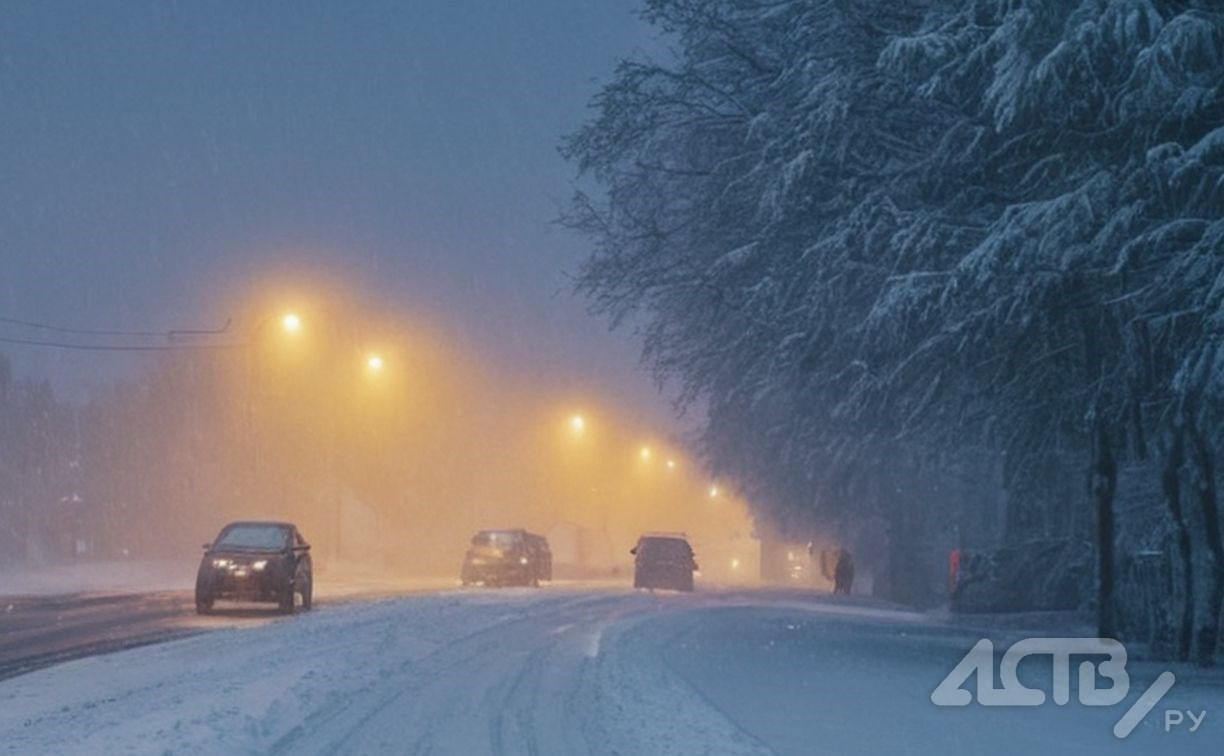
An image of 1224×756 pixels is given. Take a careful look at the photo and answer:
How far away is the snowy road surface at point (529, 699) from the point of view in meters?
12.6

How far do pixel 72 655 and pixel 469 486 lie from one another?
7390cm

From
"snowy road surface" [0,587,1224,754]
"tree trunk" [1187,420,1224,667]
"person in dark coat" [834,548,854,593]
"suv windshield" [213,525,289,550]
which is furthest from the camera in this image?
"person in dark coat" [834,548,854,593]

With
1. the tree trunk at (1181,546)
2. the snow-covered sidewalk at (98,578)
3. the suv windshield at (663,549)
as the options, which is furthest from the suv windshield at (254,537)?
the suv windshield at (663,549)

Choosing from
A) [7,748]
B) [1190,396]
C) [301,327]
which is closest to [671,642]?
[1190,396]

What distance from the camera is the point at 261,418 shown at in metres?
67.9

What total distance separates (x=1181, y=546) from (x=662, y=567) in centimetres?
3052

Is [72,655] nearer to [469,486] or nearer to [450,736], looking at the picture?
[450,736]

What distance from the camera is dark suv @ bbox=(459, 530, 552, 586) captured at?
165 ft

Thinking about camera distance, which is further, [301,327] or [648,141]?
[301,327]

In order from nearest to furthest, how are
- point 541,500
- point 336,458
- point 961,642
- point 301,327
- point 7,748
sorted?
point 7,748 < point 961,642 < point 301,327 < point 336,458 < point 541,500

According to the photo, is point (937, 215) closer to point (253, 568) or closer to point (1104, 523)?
point (1104, 523)

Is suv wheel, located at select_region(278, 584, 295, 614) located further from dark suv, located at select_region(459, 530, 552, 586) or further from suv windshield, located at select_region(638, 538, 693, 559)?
suv windshield, located at select_region(638, 538, 693, 559)

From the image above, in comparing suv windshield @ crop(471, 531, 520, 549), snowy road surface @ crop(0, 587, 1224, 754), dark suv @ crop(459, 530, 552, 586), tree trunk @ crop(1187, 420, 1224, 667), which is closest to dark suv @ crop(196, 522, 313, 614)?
snowy road surface @ crop(0, 587, 1224, 754)

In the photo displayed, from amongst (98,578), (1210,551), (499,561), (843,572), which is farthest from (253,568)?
(843,572)
